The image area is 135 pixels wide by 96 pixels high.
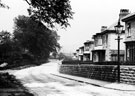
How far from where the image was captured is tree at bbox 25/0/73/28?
15.2 meters

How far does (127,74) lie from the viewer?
20.1 m

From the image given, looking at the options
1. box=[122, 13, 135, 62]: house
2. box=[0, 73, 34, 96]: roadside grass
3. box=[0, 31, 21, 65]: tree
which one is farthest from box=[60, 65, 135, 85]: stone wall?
box=[0, 31, 21, 65]: tree

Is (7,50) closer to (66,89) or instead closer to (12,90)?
(66,89)

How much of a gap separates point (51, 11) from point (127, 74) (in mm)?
8648

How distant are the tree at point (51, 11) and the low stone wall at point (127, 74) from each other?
681 cm

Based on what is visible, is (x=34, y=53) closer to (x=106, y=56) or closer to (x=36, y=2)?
(x=106, y=56)

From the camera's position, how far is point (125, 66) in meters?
20.9

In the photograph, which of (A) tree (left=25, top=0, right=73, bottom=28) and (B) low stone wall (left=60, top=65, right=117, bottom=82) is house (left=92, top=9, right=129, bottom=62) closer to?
(B) low stone wall (left=60, top=65, right=117, bottom=82)

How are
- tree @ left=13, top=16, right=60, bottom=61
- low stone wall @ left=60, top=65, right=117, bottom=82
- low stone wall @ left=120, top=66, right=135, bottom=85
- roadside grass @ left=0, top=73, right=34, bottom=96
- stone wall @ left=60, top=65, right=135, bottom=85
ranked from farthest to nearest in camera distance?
1. tree @ left=13, top=16, right=60, bottom=61
2. low stone wall @ left=60, top=65, right=117, bottom=82
3. stone wall @ left=60, top=65, right=135, bottom=85
4. low stone wall @ left=120, top=66, right=135, bottom=85
5. roadside grass @ left=0, top=73, right=34, bottom=96

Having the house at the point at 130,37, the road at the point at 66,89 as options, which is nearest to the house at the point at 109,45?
the house at the point at 130,37

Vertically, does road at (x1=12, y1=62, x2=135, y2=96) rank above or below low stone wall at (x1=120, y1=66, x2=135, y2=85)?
below

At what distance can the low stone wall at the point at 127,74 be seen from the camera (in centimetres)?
1960

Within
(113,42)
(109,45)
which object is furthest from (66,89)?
(113,42)

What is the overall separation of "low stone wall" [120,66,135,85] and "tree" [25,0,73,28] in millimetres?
6813
